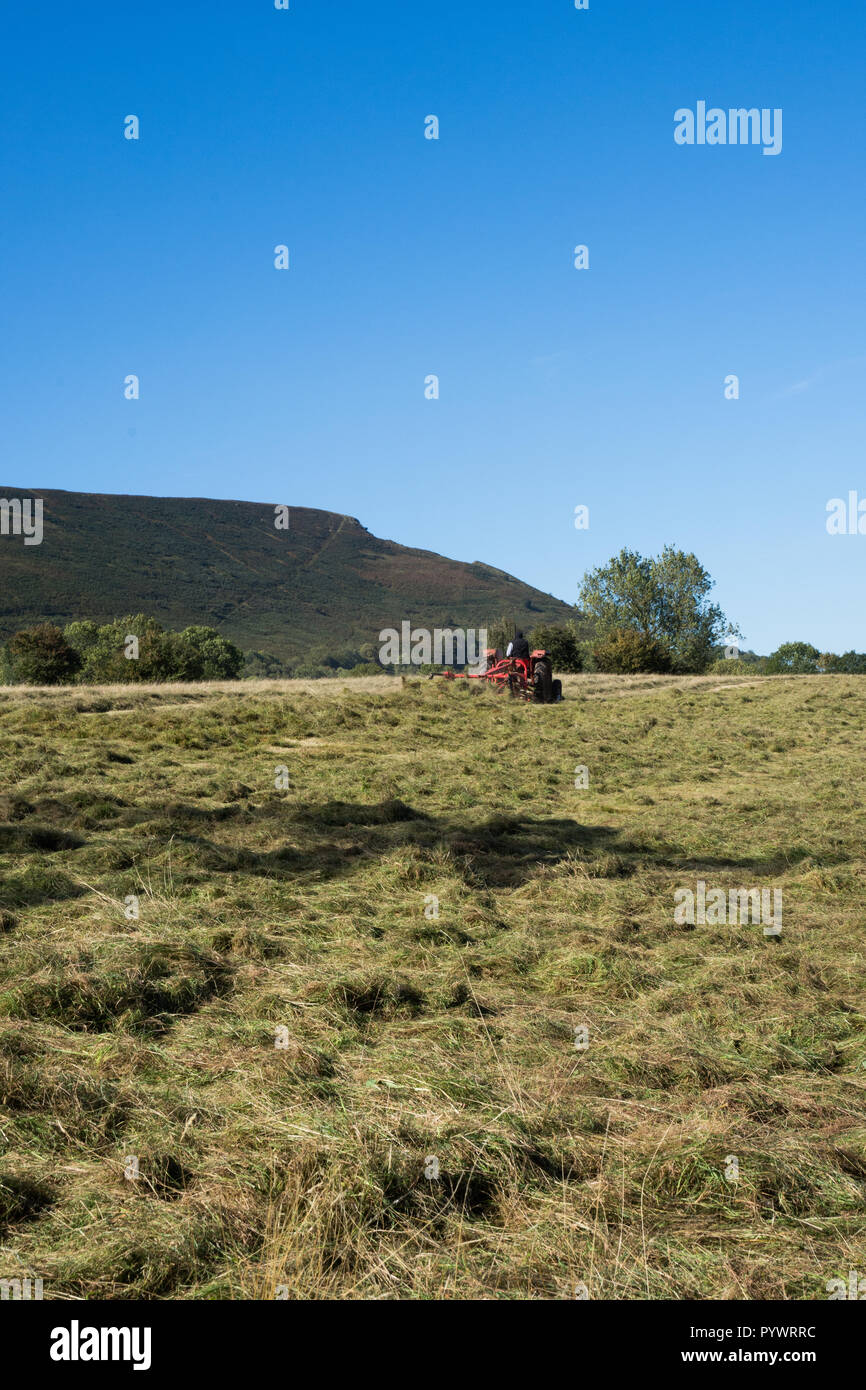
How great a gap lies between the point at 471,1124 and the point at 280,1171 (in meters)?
0.80

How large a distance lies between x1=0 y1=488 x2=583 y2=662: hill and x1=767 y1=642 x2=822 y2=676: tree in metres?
57.1

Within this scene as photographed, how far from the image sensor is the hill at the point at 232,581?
124250 millimetres

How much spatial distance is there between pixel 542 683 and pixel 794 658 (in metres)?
53.4

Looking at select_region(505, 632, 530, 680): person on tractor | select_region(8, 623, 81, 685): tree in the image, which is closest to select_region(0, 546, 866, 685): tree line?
select_region(8, 623, 81, 685): tree

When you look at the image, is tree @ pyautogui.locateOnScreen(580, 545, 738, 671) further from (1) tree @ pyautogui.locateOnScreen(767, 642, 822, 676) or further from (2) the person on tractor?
(2) the person on tractor

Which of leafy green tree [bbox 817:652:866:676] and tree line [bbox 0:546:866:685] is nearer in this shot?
tree line [bbox 0:546:866:685]

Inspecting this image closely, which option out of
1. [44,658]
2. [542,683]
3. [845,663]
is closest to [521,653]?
[542,683]

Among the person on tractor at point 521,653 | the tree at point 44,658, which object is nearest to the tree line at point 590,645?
the tree at point 44,658

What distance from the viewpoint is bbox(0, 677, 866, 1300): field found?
10.5 feet

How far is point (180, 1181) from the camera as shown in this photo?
3.56 m

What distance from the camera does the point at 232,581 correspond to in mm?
157250

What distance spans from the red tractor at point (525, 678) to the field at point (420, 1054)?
53.6 ft

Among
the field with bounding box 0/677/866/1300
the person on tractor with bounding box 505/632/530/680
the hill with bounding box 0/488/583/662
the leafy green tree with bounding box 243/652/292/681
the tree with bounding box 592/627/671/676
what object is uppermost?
the hill with bounding box 0/488/583/662

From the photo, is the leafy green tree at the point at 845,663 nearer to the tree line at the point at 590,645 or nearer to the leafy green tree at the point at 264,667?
the tree line at the point at 590,645
